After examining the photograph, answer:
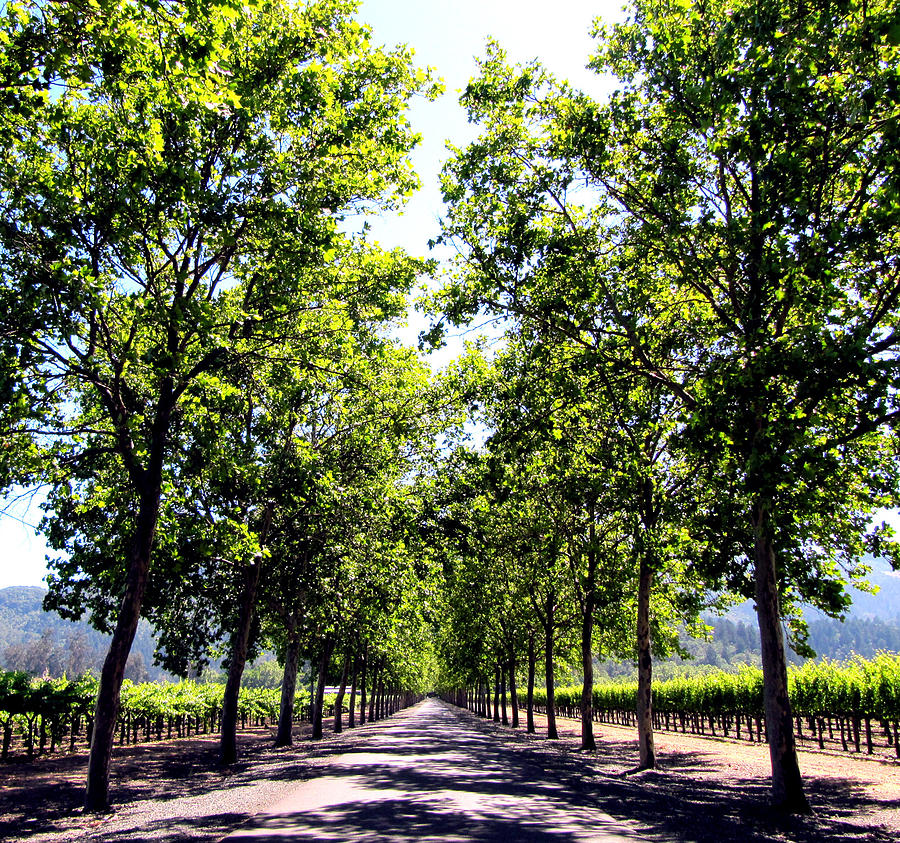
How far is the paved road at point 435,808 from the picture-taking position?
8.16 metres

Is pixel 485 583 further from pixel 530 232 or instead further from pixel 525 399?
pixel 530 232

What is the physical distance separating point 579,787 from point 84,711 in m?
20.4

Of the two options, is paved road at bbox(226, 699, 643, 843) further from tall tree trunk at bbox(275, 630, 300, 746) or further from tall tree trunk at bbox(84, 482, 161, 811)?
tall tree trunk at bbox(275, 630, 300, 746)

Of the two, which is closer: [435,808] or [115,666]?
[435,808]

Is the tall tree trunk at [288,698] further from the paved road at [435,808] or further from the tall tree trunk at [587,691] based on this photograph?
the tall tree trunk at [587,691]

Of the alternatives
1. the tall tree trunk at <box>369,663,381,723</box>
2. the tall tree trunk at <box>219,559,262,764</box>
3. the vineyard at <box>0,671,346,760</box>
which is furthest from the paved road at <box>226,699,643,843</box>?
the tall tree trunk at <box>369,663,381,723</box>

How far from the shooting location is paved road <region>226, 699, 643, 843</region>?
8.16m

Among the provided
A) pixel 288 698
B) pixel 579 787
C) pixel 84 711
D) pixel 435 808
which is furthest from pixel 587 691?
pixel 84 711

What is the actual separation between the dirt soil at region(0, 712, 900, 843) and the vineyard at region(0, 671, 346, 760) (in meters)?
1.64

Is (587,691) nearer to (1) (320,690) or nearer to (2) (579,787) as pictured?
(2) (579,787)

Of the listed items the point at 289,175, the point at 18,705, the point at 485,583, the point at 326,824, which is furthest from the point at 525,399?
the point at 485,583

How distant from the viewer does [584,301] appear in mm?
13352

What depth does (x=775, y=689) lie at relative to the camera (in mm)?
11359

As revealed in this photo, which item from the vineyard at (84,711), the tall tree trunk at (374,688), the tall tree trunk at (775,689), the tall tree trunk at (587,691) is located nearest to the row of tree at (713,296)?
the tall tree trunk at (775,689)
